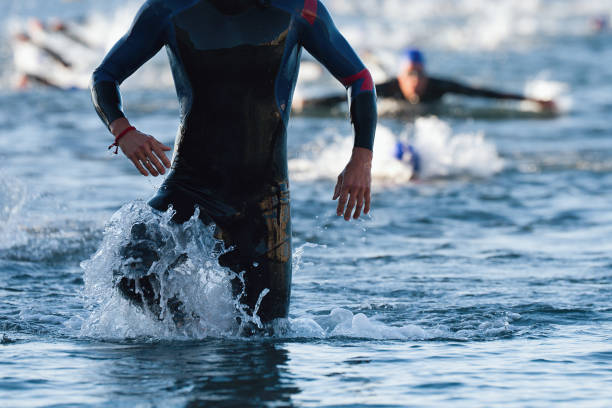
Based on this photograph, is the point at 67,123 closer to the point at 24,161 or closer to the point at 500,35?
the point at 24,161

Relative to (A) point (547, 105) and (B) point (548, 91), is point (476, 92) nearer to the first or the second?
(A) point (547, 105)

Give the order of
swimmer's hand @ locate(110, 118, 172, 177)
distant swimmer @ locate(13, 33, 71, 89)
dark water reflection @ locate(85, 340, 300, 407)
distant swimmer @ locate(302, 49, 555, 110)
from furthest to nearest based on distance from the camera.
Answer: distant swimmer @ locate(13, 33, 71, 89) → distant swimmer @ locate(302, 49, 555, 110) → swimmer's hand @ locate(110, 118, 172, 177) → dark water reflection @ locate(85, 340, 300, 407)

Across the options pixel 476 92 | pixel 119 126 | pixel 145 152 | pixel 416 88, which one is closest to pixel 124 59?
pixel 119 126

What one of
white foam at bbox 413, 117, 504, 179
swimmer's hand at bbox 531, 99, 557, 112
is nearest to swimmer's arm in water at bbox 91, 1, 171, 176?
white foam at bbox 413, 117, 504, 179

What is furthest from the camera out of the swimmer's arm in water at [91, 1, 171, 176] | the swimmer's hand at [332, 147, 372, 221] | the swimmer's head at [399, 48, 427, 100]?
the swimmer's head at [399, 48, 427, 100]

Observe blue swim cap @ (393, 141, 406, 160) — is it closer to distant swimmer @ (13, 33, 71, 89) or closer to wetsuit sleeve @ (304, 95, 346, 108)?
wetsuit sleeve @ (304, 95, 346, 108)

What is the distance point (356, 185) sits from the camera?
4.88 meters

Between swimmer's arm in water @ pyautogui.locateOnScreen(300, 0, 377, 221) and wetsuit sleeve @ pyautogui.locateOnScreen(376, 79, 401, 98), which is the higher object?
wetsuit sleeve @ pyautogui.locateOnScreen(376, 79, 401, 98)

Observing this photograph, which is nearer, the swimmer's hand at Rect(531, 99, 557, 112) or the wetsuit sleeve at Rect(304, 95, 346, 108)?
the wetsuit sleeve at Rect(304, 95, 346, 108)

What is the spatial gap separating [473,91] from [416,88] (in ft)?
2.61

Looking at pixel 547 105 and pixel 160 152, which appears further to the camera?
pixel 547 105

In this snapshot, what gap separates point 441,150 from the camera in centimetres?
1344

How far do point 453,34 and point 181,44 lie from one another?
37.4 m

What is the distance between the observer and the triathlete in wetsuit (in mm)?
4875
